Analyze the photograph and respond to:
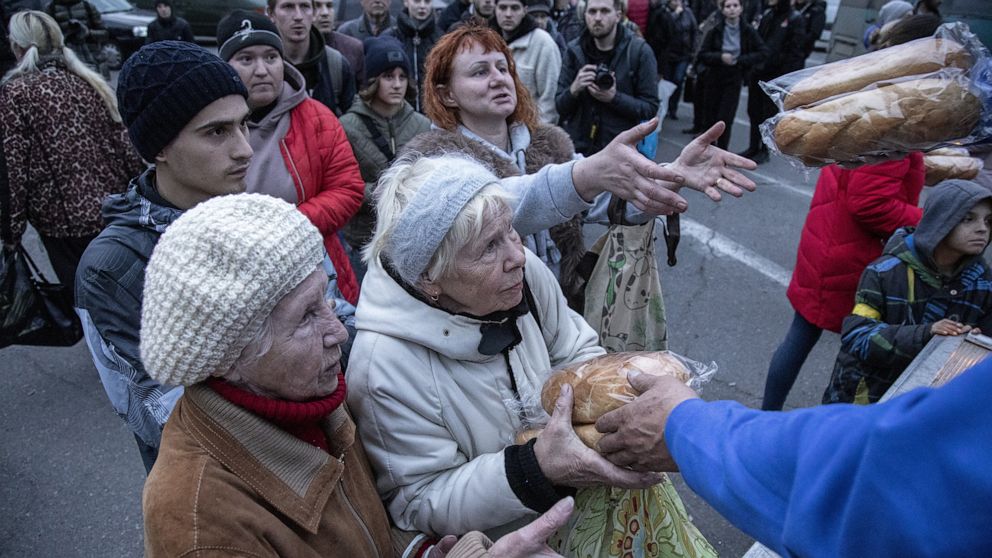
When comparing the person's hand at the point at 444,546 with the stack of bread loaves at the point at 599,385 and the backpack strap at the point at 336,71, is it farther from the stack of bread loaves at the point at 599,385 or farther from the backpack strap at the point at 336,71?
the backpack strap at the point at 336,71

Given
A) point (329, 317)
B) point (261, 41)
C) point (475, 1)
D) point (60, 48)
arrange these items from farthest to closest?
point (475, 1), point (60, 48), point (261, 41), point (329, 317)

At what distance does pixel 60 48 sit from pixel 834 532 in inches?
154

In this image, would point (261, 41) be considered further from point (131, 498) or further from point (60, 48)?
point (131, 498)

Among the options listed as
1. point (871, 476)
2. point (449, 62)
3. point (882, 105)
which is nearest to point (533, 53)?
point (449, 62)

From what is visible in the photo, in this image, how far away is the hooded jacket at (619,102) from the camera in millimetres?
4793

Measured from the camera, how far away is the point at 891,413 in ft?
2.93

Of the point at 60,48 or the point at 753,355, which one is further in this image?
the point at 753,355

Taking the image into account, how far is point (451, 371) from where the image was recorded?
5.33 feet

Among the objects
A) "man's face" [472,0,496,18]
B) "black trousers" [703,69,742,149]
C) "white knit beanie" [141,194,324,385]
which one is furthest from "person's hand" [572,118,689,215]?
"black trousers" [703,69,742,149]

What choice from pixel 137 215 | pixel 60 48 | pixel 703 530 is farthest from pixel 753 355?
pixel 60 48

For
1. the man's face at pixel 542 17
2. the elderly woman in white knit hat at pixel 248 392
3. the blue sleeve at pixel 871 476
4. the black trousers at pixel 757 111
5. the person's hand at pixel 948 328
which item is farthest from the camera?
the black trousers at pixel 757 111

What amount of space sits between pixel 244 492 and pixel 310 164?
1.80 m

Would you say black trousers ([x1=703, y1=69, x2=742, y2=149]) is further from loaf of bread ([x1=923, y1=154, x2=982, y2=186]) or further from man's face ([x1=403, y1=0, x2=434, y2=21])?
loaf of bread ([x1=923, y1=154, x2=982, y2=186])

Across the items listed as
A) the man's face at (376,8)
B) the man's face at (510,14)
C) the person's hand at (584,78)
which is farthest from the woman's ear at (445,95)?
the man's face at (376,8)
